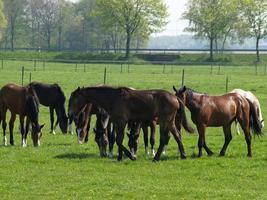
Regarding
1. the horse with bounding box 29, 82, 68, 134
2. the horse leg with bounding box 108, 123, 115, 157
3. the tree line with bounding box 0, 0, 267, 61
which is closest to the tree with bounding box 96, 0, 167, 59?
the tree line with bounding box 0, 0, 267, 61

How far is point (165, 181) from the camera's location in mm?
11164

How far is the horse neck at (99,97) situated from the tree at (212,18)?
72.0m

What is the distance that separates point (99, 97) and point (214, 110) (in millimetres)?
2931

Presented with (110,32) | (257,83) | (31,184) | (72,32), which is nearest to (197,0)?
(110,32)

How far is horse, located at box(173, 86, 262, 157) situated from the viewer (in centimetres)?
1423

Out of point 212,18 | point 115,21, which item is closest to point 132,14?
point 115,21

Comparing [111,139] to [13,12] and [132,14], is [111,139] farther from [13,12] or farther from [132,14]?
[13,12]

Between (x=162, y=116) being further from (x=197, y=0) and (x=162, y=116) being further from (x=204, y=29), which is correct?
(x=197, y=0)

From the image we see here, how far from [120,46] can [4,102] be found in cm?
9270

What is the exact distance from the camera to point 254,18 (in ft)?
277

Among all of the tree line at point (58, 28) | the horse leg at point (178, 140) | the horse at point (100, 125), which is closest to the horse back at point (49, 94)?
the horse at point (100, 125)

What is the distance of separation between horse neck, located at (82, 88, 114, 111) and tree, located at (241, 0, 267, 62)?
236 feet

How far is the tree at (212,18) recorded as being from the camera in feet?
282

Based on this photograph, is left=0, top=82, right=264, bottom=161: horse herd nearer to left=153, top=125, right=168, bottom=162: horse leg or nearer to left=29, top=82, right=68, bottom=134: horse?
left=153, top=125, right=168, bottom=162: horse leg
